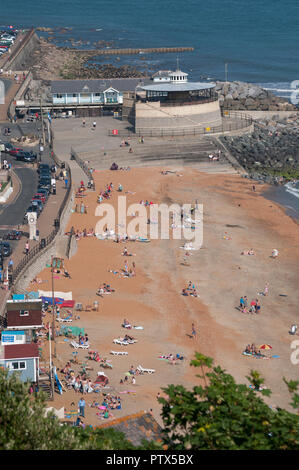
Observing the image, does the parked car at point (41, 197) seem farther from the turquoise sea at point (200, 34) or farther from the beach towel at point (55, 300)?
the turquoise sea at point (200, 34)

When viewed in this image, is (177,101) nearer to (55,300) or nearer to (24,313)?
(55,300)

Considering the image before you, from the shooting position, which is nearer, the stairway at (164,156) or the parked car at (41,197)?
the parked car at (41,197)

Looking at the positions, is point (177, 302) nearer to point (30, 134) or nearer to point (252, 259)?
point (252, 259)

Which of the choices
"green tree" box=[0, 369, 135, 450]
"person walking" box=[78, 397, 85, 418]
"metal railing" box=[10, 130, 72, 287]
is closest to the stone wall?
"metal railing" box=[10, 130, 72, 287]

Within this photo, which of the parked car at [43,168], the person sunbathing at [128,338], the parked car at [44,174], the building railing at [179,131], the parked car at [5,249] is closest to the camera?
the person sunbathing at [128,338]

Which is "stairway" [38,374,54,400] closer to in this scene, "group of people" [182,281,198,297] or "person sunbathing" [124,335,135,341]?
"person sunbathing" [124,335,135,341]

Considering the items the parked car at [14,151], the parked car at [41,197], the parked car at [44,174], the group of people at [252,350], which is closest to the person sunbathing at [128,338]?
the group of people at [252,350]

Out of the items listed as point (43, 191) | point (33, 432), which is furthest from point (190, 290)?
point (33, 432)
